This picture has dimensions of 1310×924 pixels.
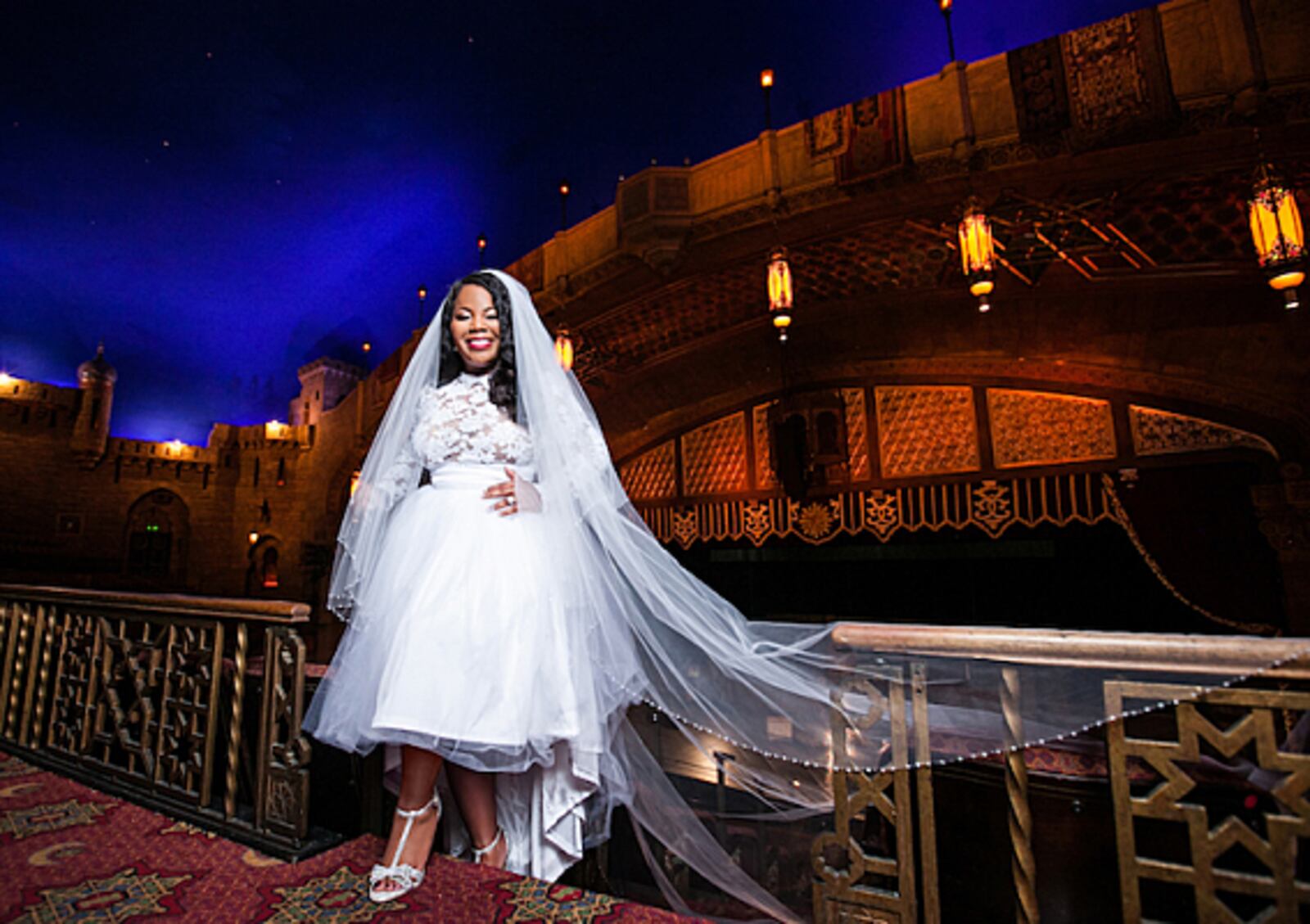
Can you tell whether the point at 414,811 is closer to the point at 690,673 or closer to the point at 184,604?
the point at 690,673

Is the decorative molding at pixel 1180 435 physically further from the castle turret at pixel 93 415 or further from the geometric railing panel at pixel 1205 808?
the castle turret at pixel 93 415

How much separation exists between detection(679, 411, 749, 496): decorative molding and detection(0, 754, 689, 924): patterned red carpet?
696cm

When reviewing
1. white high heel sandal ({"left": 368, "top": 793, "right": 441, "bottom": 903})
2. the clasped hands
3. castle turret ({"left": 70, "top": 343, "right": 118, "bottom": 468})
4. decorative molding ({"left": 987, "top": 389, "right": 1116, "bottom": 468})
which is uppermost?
castle turret ({"left": 70, "top": 343, "right": 118, "bottom": 468})

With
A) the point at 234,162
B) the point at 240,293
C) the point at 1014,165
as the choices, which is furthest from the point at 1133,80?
the point at 240,293

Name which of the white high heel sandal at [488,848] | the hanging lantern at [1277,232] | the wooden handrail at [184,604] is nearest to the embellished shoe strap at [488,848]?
the white high heel sandal at [488,848]

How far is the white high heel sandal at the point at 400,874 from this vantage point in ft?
4.94

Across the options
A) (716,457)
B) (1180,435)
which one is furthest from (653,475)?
(1180,435)

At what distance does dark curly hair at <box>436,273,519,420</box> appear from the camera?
1.94m

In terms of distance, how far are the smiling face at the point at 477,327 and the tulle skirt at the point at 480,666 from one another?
0.40 meters

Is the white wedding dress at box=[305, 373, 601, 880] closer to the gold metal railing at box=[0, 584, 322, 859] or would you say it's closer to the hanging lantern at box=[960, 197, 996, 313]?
the gold metal railing at box=[0, 584, 322, 859]

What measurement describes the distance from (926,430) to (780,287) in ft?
9.70

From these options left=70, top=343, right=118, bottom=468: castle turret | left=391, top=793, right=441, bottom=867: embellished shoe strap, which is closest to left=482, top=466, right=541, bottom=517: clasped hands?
left=391, top=793, right=441, bottom=867: embellished shoe strap

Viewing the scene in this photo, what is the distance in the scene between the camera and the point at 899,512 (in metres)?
7.09

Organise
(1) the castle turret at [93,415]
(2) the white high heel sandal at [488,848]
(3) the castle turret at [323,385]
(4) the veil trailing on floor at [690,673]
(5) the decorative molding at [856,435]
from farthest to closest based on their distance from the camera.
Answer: (3) the castle turret at [323,385] < (1) the castle turret at [93,415] < (5) the decorative molding at [856,435] < (2) the white high heel sandal at [488,848] < (4) the veil trailing on floor at [690,673]
